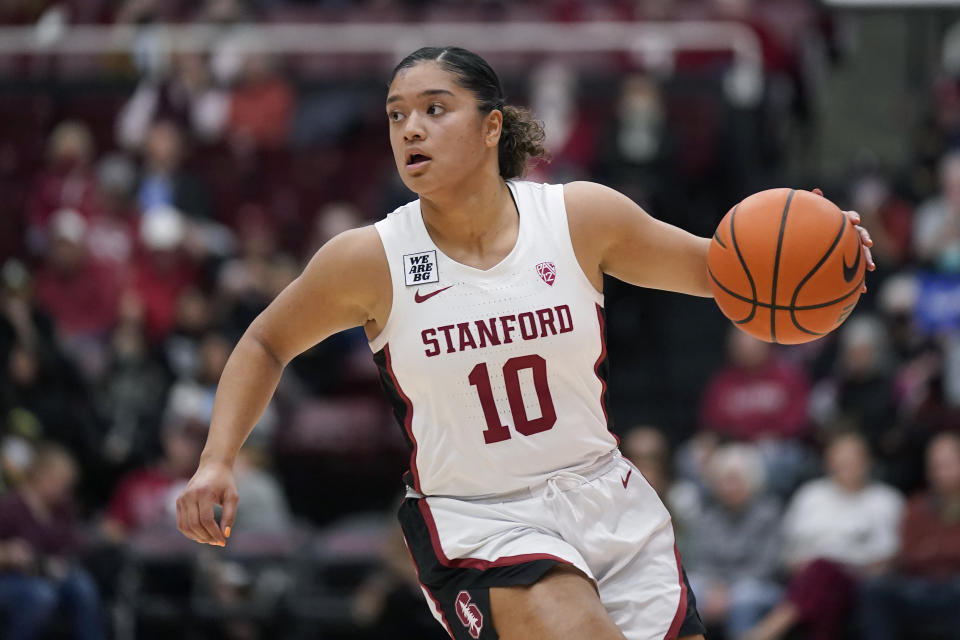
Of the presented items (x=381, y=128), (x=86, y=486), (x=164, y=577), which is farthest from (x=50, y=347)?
(x=381, y=128)

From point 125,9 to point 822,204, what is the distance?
1139cm

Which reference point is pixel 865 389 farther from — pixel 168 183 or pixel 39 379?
pixel 168 183

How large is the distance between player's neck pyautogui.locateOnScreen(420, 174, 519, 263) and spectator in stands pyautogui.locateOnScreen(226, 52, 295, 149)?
29.4 ft

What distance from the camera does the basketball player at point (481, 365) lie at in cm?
392

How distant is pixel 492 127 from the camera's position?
4.21 m

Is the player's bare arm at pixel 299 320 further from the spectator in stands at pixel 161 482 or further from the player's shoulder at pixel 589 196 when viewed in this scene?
the spectator in stands at pixel 161 482

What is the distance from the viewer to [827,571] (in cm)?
786

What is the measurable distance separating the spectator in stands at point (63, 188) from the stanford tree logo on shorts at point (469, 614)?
925cm

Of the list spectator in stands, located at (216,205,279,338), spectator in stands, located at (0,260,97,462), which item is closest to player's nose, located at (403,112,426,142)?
spectator in stands, located at (0,260,97,462)

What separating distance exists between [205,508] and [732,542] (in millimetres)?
5374

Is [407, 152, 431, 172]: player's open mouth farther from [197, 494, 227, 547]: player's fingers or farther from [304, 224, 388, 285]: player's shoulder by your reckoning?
[197, 494, 227, 547]: player's fingers

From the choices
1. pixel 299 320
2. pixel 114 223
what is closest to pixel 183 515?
pixel 299 320

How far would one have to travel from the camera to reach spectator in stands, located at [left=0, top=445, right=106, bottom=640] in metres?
8.04

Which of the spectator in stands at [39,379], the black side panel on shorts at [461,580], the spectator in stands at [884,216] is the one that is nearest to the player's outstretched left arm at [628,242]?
the black side panel on shorts at [461,580]
